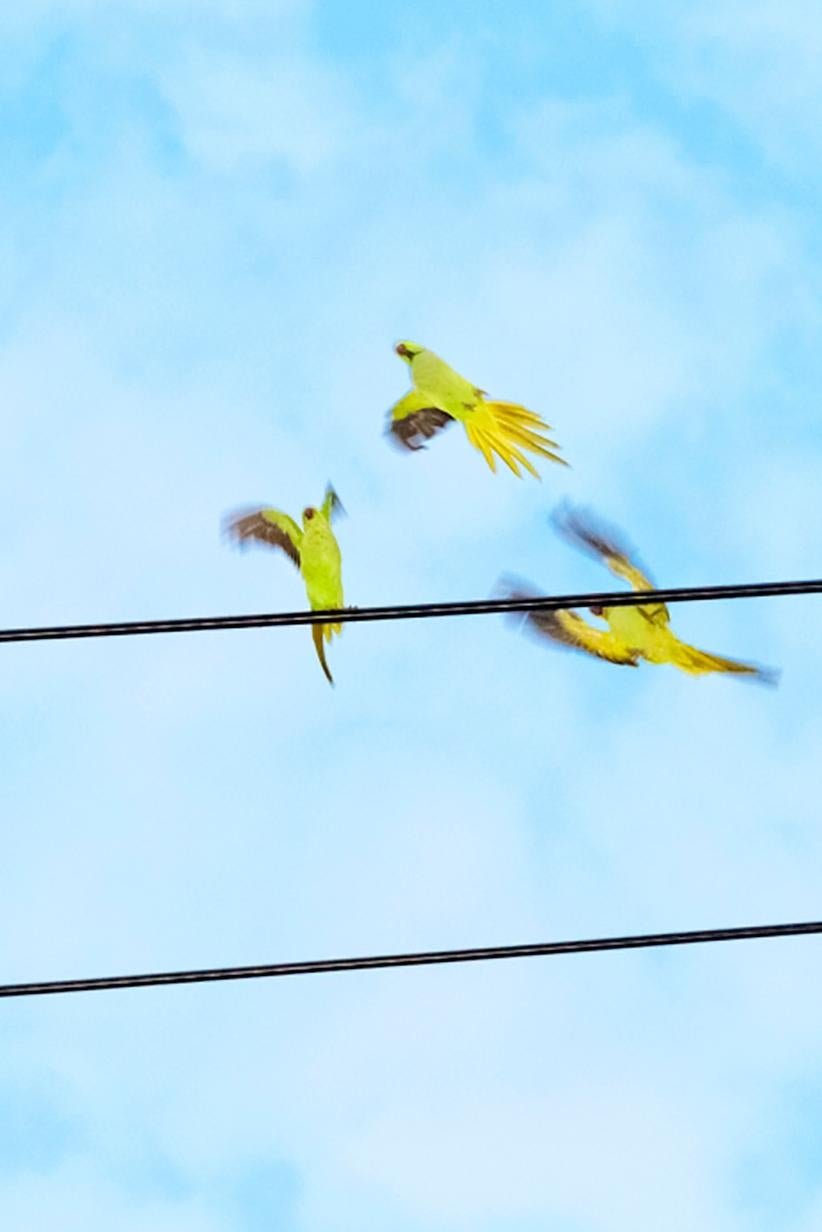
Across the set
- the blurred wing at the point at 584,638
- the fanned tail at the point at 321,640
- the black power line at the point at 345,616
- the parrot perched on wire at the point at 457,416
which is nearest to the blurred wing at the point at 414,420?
the parrot perched on wire at the point at 457,416

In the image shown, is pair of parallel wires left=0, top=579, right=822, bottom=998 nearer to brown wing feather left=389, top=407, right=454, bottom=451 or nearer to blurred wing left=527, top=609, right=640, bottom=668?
blurred wing left=527, top=609, right=640, bottom=668

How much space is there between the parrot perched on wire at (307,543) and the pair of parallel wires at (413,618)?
8.90 ft

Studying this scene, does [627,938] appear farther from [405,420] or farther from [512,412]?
[405,420]

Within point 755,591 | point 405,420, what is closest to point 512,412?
Answer: point 405,420

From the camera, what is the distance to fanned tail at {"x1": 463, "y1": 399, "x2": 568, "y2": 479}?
8.22 meters

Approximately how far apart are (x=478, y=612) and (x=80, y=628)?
942 mm

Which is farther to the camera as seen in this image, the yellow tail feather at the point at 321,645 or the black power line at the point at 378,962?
the yellow tail feather at the point at 321,645

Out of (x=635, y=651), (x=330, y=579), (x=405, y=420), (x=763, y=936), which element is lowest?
(x=763, y=936)

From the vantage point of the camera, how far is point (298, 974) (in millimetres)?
5551

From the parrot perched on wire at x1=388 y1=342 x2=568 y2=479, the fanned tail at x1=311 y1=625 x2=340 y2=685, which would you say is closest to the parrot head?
the parrot perched on wire at x1=388 y1=342 x2=568 y2=479

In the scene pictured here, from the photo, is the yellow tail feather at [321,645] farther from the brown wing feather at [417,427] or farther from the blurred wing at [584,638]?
the brown wing feather at [417,427]

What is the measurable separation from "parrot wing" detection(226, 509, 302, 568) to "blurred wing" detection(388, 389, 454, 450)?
1.92 feet

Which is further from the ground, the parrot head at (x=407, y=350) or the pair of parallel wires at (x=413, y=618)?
the parrot head at (x=407, y=350)

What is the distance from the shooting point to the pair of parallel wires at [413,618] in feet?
18.2
